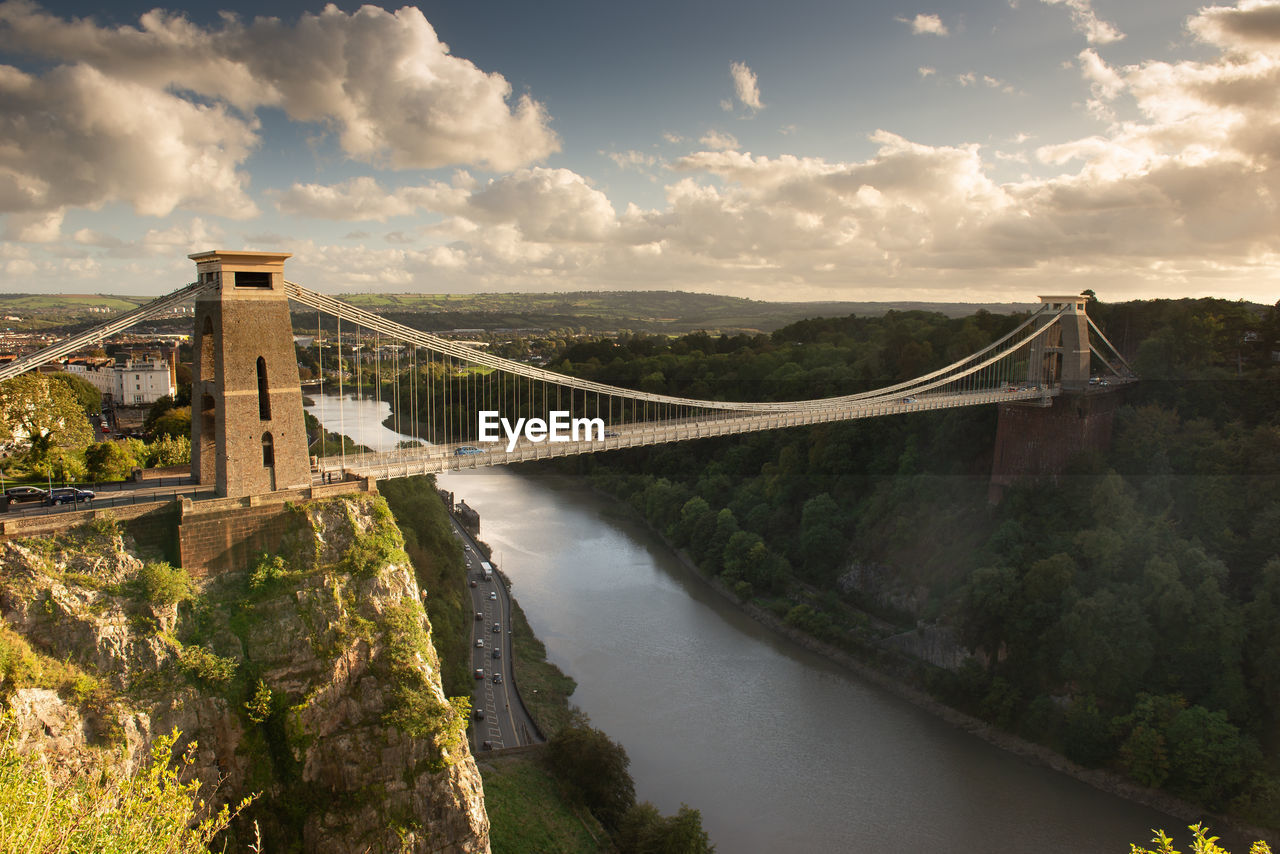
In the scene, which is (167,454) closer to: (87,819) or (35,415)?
(35,415)

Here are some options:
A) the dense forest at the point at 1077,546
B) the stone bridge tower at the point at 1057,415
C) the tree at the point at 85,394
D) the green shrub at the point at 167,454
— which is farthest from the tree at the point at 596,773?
the tree at the point at 85,394

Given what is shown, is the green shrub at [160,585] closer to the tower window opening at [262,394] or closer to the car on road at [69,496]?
the car on road at [69,496]

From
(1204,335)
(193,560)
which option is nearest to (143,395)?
(193,560)

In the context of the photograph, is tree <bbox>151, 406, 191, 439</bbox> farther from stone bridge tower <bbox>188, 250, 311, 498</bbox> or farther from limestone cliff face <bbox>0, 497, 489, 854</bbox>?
limestone cliff face <bbox>0, 497, 489, 854</bbox>

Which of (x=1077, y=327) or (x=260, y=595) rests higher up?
(x=1077, y=327)

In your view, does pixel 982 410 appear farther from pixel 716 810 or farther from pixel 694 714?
pixel 716 810

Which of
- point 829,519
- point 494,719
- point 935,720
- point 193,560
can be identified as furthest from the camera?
point 829,519

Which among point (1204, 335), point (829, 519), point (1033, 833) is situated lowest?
point (1033, 833)
